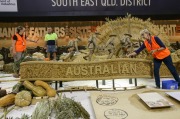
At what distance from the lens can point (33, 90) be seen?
3.82m

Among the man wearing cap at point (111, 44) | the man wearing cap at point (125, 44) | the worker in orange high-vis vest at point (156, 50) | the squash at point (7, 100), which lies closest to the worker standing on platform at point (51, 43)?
the man wearing cap at point (111, 44)

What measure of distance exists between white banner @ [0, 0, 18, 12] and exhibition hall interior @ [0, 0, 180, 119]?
0.04 m

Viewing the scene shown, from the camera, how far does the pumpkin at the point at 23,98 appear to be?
3482 millimetres

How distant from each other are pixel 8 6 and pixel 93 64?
636 cm

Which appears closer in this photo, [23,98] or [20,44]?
[23,98]

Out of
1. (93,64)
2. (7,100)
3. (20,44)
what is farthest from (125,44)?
(20,44)

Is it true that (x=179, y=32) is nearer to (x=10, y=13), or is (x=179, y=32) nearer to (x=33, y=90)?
(x=10, y=13)

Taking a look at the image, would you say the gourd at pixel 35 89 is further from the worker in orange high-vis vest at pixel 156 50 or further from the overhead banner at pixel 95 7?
the overhead banner at pixel 95 7

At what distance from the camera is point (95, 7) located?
30.3 feet

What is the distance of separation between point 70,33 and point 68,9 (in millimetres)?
2110

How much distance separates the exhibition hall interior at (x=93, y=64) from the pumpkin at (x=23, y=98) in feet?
0.05

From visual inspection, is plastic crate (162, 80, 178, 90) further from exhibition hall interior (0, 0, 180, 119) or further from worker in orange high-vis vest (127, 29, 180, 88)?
worker in orange high-vis vest (127, 29, 180, 88)

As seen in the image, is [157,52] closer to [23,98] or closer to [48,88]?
[48,88]

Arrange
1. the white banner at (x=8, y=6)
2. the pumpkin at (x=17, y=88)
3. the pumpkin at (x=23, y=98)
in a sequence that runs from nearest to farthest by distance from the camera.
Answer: the pumpkin at (x=23, y=98), the pumpkin at (x=17, y=88), the white banner at (x=8, y=6)
